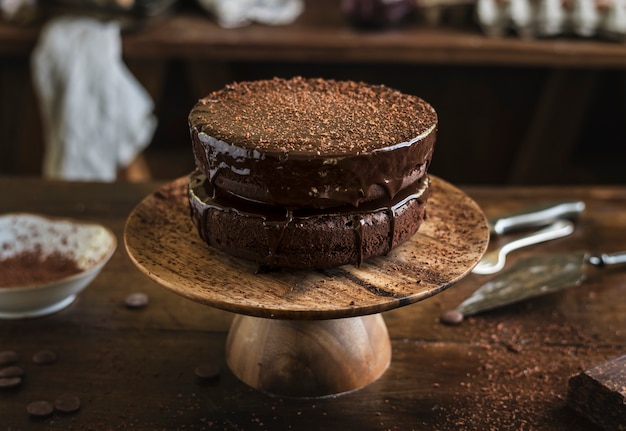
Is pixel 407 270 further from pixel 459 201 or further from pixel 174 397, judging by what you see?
pixel 174 397

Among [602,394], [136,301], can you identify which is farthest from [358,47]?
[602,394]

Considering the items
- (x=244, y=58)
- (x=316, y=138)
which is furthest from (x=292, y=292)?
(x=244, y=58)

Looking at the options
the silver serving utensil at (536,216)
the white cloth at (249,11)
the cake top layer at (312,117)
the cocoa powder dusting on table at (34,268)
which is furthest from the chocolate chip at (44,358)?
the white cloth at (249,11)

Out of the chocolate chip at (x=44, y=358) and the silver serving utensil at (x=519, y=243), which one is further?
the silver serving utensil at (x=519, y=243)

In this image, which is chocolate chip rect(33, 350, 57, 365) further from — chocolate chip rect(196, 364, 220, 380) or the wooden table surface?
chocolate chip rect(196, 364, 220, 380)

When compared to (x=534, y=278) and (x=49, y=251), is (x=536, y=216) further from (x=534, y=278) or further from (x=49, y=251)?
(x=49, y=251)

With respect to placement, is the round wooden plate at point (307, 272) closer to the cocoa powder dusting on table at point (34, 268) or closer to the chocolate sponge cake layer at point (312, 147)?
the chocolate sponge cake layer at point (312, 147)
